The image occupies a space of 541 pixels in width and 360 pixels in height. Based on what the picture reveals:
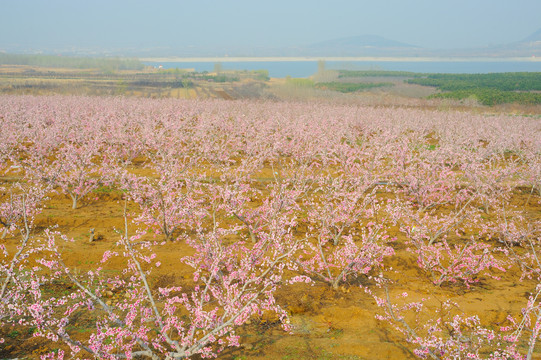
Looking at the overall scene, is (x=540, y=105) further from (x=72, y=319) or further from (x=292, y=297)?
(x=72, y=319)

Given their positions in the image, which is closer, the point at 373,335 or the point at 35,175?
the point at 373,335

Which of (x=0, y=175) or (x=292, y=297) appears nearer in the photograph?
(x=292, y=297)

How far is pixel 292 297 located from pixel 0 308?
4886 mm

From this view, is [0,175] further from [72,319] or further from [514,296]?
[514,296]

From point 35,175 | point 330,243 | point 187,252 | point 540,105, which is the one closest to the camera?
point 187,252

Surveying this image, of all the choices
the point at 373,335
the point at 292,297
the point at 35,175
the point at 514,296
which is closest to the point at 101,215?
the point at 35,175

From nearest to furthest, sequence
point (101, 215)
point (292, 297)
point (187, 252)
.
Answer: point (292, 297), point (187, 252), point (101, 215)

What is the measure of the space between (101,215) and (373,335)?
9317 mm

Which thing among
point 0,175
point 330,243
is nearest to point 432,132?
point 330,243

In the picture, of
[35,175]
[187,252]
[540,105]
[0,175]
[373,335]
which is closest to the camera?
[373,335]

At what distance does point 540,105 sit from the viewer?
50.7 meters

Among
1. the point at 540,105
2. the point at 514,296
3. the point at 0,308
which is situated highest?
the point at 540,105

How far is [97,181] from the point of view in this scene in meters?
12.6

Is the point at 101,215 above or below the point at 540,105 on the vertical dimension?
below
